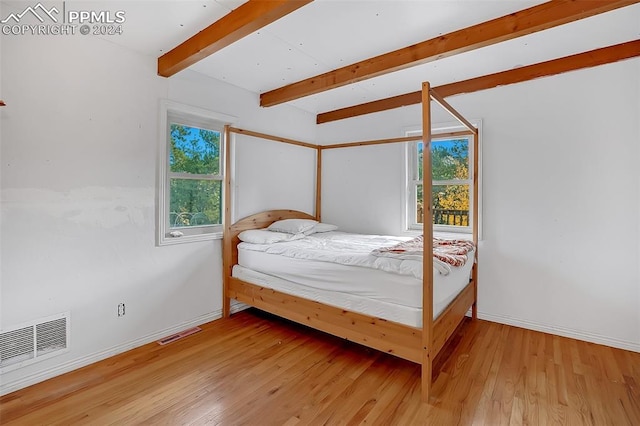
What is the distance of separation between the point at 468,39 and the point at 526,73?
44.0 inches

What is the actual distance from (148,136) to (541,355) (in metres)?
3.67

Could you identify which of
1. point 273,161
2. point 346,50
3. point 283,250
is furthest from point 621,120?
point 273,161

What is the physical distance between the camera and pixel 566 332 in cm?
276

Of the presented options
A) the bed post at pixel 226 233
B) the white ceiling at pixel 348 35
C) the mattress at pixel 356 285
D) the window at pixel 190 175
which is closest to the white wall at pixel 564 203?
the white ceiling at pixel 348 35

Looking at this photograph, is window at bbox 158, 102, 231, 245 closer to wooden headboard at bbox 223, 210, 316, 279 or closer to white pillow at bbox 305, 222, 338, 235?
wooden headboard at bbox 223, 210, 316, 279

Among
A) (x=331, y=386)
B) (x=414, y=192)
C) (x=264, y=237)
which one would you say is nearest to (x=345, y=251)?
(x=264, y=237)

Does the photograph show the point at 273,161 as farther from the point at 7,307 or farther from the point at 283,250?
the point at 7,307

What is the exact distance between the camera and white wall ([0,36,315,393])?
196 centimetres

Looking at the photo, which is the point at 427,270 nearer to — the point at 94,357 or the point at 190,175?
the point at 190,175

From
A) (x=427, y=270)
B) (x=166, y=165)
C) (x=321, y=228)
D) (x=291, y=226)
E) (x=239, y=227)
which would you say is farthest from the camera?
(x=321, y=228)

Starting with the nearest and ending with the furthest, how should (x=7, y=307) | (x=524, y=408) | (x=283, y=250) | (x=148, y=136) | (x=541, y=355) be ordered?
1. (x=524, y=408)
2. (x=7, y=307)
3. (x=541, y=355)
4. (x=148, y=136)
5. (x=283, y=250)

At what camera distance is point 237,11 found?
6.36 ft

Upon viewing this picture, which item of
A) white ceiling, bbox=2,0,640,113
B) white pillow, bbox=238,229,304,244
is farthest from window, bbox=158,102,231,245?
white ceiling, bbox=2,0,640,113

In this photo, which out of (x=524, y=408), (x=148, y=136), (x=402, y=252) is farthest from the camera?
(x=148, y=136)
